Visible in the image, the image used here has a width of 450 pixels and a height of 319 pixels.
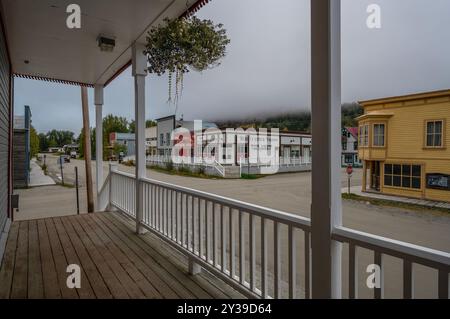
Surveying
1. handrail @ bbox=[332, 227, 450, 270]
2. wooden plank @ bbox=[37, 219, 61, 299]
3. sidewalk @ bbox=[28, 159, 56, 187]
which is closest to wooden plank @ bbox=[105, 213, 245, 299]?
wooden plank @ bbox=[37, 219, 61, 299]

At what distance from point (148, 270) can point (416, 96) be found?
2.53 meters

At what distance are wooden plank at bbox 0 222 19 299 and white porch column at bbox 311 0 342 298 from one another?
241 cm

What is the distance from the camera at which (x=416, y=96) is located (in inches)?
36.6

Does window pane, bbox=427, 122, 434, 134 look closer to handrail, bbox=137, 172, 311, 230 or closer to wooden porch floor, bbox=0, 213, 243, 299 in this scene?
handrail, bbox=137, 172, 311, 230

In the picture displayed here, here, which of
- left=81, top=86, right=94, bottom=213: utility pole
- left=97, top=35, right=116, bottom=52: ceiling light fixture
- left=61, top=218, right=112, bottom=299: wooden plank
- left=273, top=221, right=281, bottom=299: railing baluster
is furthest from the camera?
left=81, top=86, right=94, bottom=213: utility pole

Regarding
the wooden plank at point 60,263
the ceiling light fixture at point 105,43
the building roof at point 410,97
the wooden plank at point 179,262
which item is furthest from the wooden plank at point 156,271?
the ceiling light fixture at point 105,43

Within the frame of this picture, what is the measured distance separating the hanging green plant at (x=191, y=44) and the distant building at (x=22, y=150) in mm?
9313

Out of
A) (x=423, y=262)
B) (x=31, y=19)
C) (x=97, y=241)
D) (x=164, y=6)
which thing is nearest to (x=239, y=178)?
(x=423, y=262)

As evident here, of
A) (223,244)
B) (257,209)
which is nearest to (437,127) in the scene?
(257,209)

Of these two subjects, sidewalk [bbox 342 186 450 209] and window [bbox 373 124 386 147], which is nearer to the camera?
sidewalk [bbox 342 186 450 209]

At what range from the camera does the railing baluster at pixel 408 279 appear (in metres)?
1.08

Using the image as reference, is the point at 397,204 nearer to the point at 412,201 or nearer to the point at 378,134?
the point at 412,201

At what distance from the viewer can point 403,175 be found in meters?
1.00

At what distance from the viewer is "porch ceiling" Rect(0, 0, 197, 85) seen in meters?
2.88
